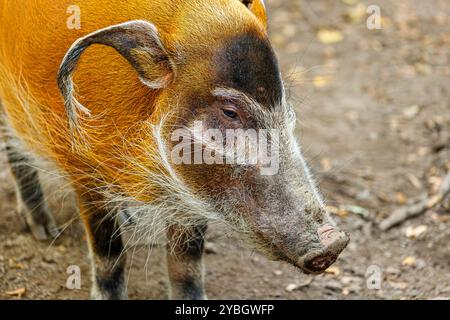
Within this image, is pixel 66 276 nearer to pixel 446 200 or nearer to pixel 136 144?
pixel 136 144

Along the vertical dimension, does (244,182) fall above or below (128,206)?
above

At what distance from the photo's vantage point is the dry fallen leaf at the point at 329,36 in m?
8.35

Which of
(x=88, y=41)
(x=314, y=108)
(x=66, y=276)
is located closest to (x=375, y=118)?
(x=314, y=108)

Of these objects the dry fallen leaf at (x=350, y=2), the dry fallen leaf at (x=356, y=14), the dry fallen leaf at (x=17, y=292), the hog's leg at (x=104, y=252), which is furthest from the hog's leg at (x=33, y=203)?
the dry fallen leaf at (x=350, y=2)

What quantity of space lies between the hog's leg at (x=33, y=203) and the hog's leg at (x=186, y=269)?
3.68 ft

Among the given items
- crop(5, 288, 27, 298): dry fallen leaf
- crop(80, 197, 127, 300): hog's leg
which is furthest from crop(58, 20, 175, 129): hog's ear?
crop(5, 288, 27, 298): dry fallen leaf

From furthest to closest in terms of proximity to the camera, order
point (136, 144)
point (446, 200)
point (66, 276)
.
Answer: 1. point (446, 200)
2. point (66, 276)
3. point (136, 144)

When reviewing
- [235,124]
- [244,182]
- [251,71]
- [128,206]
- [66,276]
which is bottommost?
[66,276]

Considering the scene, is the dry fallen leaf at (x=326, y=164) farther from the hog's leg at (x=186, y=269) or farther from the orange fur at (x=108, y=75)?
the orange fur at (x=108, y=75)

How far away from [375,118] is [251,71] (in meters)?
3.85

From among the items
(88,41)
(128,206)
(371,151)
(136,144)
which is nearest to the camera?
(88,41)

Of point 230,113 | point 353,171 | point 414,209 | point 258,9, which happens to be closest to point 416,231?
point 414,209

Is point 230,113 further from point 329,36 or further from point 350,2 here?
point 350,2

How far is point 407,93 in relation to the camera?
7.30 m
